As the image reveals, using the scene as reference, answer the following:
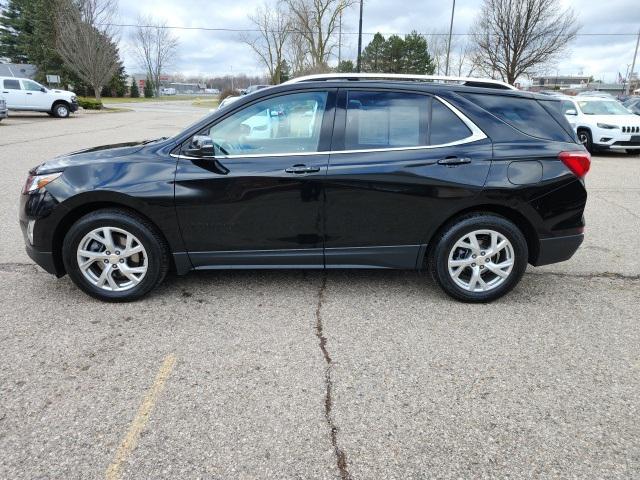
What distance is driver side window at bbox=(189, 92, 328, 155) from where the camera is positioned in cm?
357

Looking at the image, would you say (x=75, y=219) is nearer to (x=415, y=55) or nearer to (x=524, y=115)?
(x=524, y=115)

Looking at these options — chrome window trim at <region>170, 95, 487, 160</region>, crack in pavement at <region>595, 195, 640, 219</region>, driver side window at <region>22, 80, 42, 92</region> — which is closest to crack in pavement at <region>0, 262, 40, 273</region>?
chrome window trim at <region>170, 95, 487, 160</region>

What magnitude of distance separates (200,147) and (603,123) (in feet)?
44.2

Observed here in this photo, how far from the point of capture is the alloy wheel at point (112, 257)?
11.7 ft

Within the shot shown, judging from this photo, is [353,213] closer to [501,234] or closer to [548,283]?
[501,234]

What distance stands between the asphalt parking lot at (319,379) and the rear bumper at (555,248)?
1.18 feet

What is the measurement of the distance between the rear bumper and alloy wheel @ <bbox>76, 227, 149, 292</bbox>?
311 cm

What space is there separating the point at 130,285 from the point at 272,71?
56.1 m

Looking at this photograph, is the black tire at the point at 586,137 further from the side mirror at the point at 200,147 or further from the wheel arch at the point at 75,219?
the wheel arch at the point at 75,219

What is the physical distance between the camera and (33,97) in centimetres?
2469

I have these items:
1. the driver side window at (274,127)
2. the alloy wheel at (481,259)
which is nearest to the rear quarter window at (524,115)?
the alloy wheel at (481,259)

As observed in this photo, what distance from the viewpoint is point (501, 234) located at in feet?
11.9

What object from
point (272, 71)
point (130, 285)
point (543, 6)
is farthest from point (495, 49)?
point (272, 71)

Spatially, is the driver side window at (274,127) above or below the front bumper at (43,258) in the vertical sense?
above
